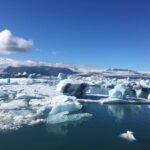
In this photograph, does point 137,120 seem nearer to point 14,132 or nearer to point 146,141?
point 146,141

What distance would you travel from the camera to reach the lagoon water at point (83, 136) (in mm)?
14555

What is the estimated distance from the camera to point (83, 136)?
53.5 feet

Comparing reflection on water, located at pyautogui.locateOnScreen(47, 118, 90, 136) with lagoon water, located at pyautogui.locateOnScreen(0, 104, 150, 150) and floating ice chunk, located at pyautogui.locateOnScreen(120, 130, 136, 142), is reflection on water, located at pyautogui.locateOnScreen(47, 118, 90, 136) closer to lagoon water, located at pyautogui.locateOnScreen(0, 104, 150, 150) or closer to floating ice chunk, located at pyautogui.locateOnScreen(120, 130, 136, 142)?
lagoon water, located at pyautogui.locateOnScreen(0, 104, 150, 150)

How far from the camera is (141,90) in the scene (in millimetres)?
36156

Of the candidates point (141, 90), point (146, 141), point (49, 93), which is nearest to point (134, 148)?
point (146, 141)

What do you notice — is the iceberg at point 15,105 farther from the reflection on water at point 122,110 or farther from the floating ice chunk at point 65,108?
the reflection on water at point 122,110

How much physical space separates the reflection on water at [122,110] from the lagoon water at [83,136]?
132cm

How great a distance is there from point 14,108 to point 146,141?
1113cm

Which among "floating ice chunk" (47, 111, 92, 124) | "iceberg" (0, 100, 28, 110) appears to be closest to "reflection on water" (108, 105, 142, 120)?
"floating ice chunk" (47, 111, 92, 124)

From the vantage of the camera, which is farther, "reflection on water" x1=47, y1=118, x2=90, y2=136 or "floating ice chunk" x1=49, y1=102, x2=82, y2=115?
"floating ice chunk" x1=49, y1=102, x2=82, y2=115

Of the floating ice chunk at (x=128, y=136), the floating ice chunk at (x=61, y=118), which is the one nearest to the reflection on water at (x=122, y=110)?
the floating ice chunk at (x=61, y=118)

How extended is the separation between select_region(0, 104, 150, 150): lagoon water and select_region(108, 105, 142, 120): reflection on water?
1.32 m

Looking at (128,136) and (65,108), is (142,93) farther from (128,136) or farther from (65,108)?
(128,136)

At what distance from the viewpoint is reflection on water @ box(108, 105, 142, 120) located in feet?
76.9
